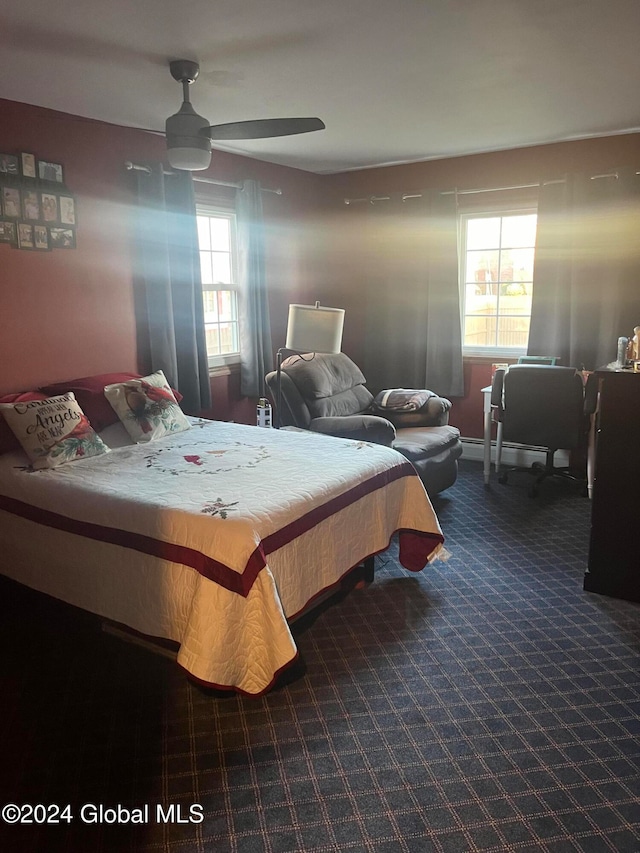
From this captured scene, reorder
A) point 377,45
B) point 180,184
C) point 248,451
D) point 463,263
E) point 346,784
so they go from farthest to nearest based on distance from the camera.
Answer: point 463,263, point 180,184, point 248,451, point 377,45, point 346,784

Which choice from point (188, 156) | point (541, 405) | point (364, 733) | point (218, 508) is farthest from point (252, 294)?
point (364, 733)

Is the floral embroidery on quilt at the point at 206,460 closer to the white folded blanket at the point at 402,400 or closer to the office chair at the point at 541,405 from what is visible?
the white folded blanket at the point at 402,400

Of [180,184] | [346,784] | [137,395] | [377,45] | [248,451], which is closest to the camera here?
[346,784]

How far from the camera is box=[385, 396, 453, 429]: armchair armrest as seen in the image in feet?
14.6

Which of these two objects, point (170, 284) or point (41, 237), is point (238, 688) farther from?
point (170, 284)

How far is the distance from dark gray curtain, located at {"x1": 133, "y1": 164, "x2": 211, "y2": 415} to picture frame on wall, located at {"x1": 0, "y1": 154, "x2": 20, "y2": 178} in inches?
31.0

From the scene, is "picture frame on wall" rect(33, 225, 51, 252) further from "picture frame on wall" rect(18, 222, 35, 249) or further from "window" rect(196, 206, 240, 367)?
"window" rect(196, 206, 240, 367)

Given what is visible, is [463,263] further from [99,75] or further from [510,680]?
[510,680]

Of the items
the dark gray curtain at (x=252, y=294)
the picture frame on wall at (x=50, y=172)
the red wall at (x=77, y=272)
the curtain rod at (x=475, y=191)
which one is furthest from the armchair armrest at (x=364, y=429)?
the curtain rod at (x=475, y=191)

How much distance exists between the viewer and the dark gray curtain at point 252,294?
15.7ft

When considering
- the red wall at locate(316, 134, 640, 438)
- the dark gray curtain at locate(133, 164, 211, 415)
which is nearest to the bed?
the dark gray curtain at locate(133, 164, 211, 415)

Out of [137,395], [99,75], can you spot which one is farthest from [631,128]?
[137,395]

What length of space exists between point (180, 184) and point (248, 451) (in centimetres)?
212

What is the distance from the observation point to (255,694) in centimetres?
208
